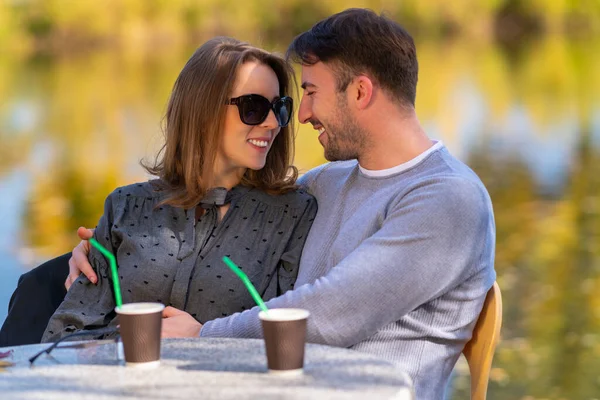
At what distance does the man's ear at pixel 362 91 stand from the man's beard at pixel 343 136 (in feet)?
0.12

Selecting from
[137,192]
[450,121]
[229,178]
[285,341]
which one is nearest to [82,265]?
[137,192]

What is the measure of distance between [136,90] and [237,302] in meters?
19.7

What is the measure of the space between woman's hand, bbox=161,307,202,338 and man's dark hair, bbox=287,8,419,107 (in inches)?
27.5

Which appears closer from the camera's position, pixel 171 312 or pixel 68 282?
pixel 171 312

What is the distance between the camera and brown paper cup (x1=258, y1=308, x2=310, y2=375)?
1833 mm

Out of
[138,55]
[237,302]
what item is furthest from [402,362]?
[138,55]

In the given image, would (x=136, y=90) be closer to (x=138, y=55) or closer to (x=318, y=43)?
(x=138, y=55)

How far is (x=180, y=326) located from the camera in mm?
2508

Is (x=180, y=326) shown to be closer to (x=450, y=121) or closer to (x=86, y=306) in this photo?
(x=86, y=306)

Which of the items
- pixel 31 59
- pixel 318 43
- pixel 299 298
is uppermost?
pixel 318 43

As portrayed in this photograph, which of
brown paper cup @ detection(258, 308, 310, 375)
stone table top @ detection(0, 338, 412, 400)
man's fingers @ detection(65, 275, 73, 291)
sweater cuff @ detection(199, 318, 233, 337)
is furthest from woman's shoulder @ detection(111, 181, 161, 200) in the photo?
brown paper cup @ detection(258, 308, 310, 375)

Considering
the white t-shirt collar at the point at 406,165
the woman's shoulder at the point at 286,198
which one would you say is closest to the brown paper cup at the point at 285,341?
the white t-shirt collar at the point at 406,165

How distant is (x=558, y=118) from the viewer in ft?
51.1

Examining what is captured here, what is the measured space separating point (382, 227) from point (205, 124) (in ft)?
2.42
